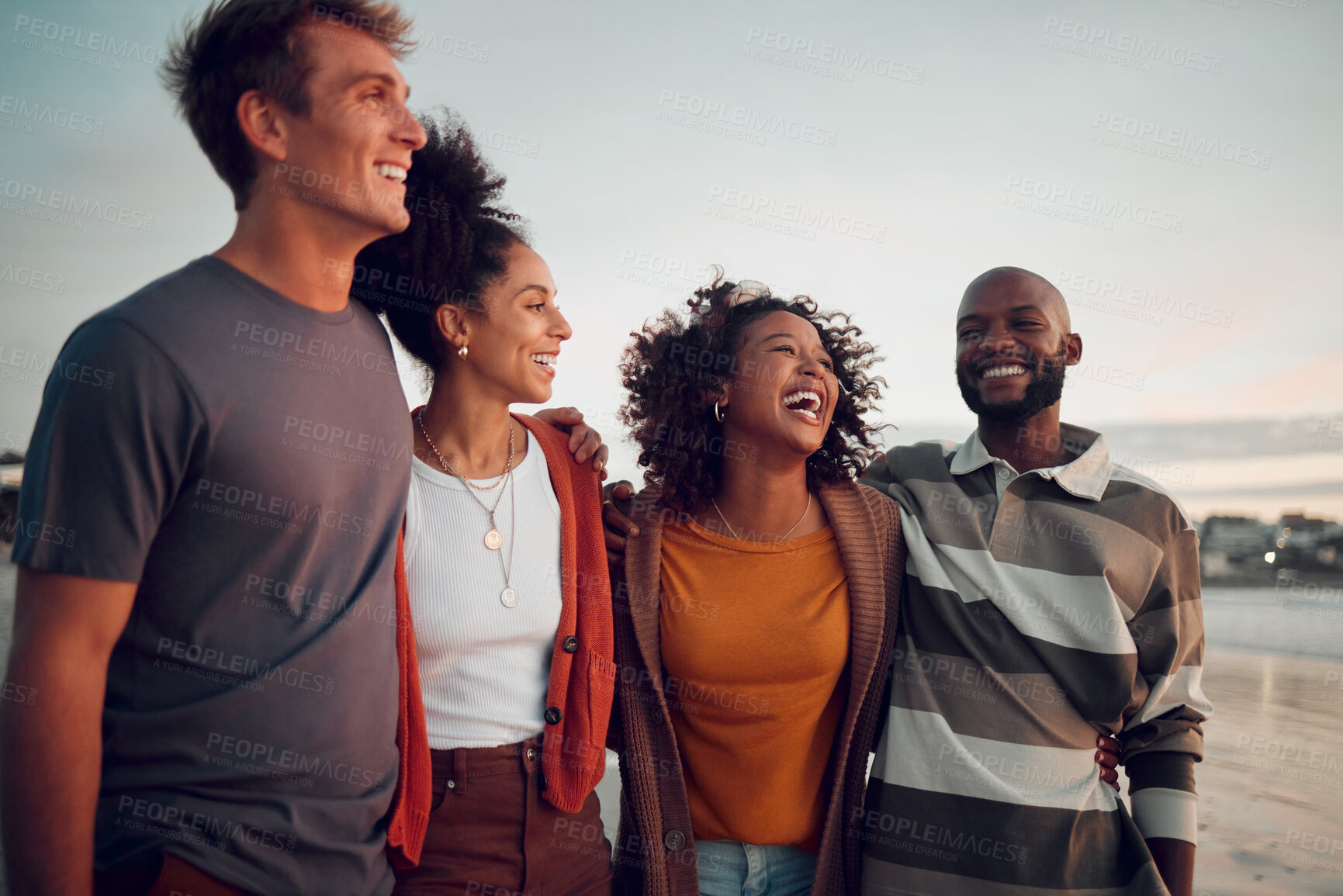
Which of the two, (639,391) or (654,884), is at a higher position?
(639,391)

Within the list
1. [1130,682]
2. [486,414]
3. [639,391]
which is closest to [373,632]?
[486,414]

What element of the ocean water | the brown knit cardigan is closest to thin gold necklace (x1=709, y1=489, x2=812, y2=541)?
the brown knit cardigan

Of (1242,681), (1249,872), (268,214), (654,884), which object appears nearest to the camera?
(268,214)

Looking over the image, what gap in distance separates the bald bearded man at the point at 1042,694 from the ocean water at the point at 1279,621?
6.91m

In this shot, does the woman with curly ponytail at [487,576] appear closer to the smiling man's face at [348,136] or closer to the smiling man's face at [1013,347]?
the smiling man's face at [348,136]

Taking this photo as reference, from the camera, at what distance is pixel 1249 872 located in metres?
4.53

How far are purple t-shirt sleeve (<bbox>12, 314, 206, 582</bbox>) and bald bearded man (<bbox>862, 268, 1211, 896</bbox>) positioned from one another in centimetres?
218

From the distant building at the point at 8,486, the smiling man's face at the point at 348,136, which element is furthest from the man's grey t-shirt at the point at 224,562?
the distant building at the point at 8,486

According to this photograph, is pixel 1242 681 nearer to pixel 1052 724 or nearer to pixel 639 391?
pixel 1052 724

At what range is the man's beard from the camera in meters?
2.96

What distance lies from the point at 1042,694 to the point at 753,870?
1.08 metres

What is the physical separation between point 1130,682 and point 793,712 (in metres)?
1.06

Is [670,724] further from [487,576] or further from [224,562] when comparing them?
[224,562]

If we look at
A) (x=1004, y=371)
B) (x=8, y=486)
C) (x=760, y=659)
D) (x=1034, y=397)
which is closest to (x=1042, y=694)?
(x=760, y=659)
